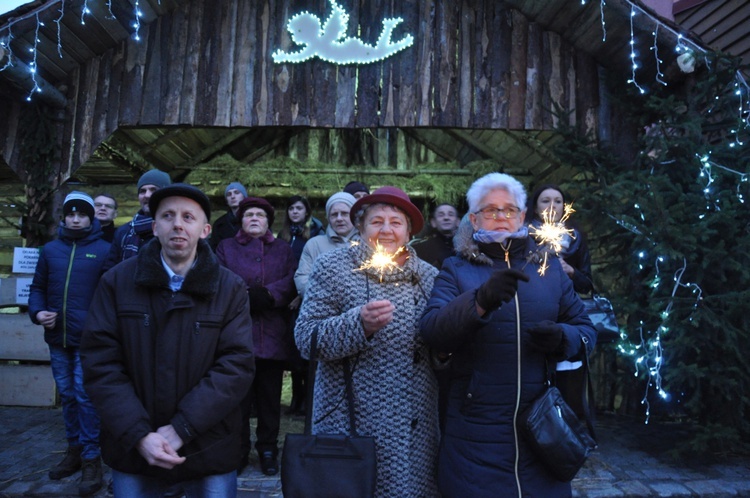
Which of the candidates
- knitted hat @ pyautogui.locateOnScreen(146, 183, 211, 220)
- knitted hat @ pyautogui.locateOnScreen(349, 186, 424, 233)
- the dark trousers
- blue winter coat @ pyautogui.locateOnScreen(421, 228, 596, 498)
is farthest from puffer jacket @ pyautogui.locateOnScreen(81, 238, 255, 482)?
the dark trousers

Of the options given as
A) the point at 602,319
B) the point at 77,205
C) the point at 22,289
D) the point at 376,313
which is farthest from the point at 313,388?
the point at 22,289

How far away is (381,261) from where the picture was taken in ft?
8.52

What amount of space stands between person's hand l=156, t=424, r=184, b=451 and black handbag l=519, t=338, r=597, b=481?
148 centimetres

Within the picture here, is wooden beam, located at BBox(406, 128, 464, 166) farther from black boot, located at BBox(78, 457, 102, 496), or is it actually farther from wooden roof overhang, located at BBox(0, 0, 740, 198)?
black boot, located at BBox(78, 457, 102, 496)

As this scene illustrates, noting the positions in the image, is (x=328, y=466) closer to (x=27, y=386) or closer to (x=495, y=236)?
(x=495, y=236)

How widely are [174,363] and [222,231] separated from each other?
3.30 metres

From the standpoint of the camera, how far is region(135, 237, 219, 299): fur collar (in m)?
2.42

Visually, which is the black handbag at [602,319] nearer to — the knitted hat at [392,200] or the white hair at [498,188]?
the white hair at [498,188]

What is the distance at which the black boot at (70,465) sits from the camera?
14.0 ft

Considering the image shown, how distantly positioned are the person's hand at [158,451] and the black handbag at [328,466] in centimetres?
46

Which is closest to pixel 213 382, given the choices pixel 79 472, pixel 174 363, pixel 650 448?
pixel 174 363

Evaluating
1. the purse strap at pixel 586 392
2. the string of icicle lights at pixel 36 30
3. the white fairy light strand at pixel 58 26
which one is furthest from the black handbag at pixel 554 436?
the white fairy light strand at pixel 58 26

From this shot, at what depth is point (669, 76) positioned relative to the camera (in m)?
5.80

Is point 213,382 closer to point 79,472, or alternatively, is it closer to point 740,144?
point 79,472
